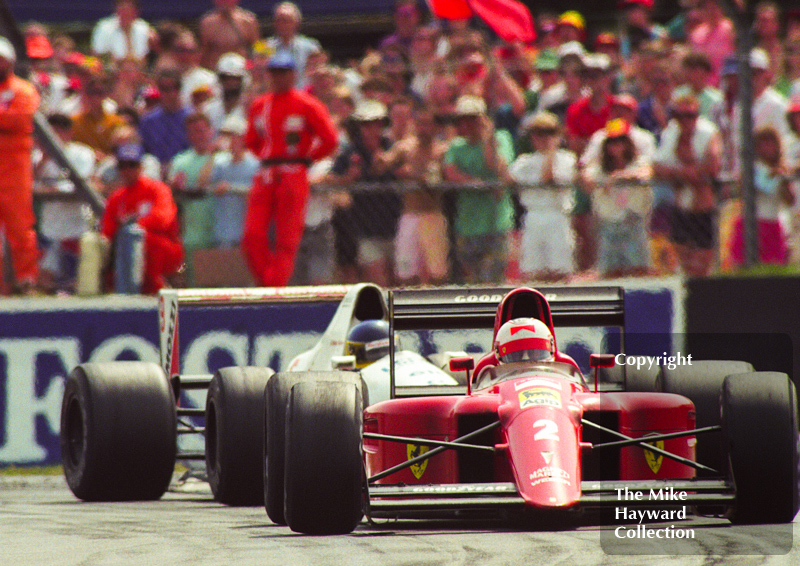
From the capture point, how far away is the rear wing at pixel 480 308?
7312mm

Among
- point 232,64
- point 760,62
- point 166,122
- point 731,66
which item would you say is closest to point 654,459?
point 731,66

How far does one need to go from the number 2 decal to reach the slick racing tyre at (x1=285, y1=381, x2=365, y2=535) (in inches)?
28.6

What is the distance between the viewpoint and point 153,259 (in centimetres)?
1132

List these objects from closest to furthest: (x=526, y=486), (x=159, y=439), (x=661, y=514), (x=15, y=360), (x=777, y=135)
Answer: (x=526, y=486)
(x=661, y=514)
(x=159, y=439)
(x=15, y=360)
(x=777, y=135)

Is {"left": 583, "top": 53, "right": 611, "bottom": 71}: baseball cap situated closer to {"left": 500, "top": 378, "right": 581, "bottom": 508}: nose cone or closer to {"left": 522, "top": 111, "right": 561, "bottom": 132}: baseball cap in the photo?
{"left": 522, "top": 111, "right": 561, "bottom": 132}: baseball cap

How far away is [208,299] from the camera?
9227mm

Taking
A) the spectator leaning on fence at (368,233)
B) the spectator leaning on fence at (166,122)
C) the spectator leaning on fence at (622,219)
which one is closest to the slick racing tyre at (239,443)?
the spectator leaning on fence at (368,233)

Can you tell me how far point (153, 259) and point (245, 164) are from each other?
5.27 feet

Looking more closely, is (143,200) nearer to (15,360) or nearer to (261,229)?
(261,229)

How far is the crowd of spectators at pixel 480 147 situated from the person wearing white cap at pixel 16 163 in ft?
1.13

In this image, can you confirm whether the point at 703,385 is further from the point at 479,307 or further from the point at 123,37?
the point at 123,37

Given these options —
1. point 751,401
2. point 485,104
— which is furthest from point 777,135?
point 751,401

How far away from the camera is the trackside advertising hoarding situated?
10266 millimetres

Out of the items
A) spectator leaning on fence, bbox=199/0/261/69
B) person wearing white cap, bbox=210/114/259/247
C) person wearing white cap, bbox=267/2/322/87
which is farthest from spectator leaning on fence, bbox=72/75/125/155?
person wearing white cap, bbox=267/2/322/87
